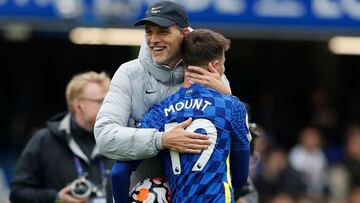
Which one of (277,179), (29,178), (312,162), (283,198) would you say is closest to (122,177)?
(29,178)

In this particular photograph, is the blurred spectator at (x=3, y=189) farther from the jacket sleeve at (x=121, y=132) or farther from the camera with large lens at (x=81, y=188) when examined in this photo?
the jacket sleeve at (x=121, y=132)

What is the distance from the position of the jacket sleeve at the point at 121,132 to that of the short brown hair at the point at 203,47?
15.3 inches

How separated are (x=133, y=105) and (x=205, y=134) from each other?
0.51m

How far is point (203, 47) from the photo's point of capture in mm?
5434

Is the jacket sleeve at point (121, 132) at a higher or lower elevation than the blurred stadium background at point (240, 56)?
higher

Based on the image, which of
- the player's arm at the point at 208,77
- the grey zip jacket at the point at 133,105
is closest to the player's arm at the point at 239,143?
the player's arm at the point at 208,77

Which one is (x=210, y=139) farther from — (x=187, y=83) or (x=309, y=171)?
(x=309, y=171)

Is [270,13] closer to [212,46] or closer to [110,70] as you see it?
[110,70]

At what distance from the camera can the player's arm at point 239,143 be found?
5469 mm

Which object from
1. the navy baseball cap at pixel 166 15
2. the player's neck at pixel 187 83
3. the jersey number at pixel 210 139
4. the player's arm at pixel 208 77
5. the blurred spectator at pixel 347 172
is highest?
the navy baseball cap at pixel 166 15

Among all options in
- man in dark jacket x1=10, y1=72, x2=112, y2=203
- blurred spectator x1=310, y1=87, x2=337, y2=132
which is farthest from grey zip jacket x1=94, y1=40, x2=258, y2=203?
blurred spectator x1=310, y1=87, x2=337, y2=132

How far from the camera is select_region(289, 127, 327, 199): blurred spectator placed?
14.3 m

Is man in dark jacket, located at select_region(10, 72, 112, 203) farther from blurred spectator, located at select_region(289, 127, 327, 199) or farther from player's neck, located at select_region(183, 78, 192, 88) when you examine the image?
blurred spectator, located at select_region(289, 127, 327, 199)

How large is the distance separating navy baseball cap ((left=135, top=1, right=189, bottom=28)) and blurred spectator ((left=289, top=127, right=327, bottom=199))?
8.83 meters
